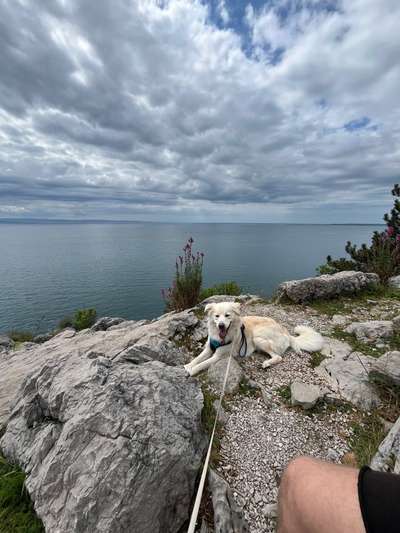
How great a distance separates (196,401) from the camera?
303cm

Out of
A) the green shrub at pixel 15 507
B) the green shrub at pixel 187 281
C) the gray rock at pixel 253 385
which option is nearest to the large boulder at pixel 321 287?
the green shrub at pixel 187 281

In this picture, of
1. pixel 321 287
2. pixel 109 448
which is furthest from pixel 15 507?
pixel 321 287

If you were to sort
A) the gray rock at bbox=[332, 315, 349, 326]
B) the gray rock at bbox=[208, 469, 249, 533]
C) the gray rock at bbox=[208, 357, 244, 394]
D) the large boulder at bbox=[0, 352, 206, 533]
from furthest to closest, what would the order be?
the gray rock at bbox=[332, 315, 349, 326] < the gray rock at bbox=[208, 357, 244, 394] < the gray rock at bbox=[208, 469, 249, 533] < the large boulder at bbox=[0, 352, 206, 533]

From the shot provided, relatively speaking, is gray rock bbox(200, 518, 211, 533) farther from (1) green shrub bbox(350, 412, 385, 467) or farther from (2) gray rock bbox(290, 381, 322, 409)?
(2) gray rock bbox(290, 381, 322, 409)

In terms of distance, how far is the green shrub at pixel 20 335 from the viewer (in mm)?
18062

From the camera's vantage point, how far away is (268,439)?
3016 mm

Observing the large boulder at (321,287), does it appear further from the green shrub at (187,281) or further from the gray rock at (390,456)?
the gray rock at (390,456)

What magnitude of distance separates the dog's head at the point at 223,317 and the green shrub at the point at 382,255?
813 centimetres

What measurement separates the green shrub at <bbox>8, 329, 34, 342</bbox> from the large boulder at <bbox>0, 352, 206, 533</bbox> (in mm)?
19318

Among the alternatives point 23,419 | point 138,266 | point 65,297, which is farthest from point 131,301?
point 23,419

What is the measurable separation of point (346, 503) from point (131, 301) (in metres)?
25.3

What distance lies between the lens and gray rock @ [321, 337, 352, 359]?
477 cm

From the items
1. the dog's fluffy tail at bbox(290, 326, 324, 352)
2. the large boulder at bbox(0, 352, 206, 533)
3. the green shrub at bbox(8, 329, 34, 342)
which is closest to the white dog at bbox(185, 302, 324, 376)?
the dog's fluffy tail at bbox(290, 326, 324, 352)

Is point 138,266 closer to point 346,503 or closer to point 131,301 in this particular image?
point 131,301
